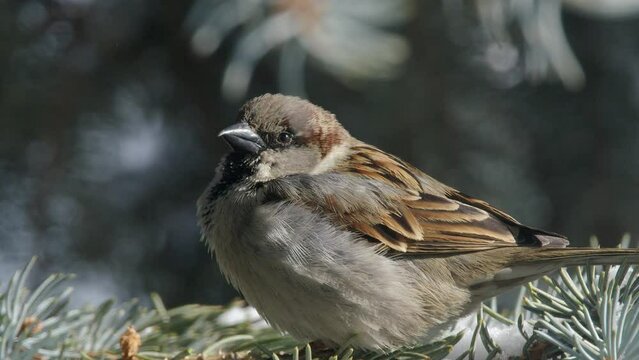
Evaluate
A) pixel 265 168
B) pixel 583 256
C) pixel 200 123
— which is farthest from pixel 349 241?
pixel 200 123

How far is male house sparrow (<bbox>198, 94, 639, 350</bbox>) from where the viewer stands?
7.38 ft

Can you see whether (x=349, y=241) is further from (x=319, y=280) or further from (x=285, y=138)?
(x=285, y=138)

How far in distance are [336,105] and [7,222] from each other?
43.1 inches

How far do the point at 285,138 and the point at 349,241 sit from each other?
0.41 metres

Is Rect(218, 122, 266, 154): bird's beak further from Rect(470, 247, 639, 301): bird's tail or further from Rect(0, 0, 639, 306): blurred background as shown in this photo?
Rect(470, 247, 639, 301): bird's tail

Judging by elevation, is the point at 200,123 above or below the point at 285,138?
above

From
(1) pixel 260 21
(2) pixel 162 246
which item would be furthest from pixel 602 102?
(2) pixel 162 246

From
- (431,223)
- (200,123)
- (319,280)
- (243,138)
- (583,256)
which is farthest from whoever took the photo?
(200,123)

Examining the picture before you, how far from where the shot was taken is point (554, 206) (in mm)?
3266

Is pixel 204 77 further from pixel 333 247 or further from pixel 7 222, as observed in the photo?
pixel 333 247

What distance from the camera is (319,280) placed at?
7.39 feet

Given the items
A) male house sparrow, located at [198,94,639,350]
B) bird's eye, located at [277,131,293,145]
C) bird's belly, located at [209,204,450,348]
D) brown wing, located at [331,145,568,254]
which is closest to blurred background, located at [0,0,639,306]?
bird's eye, located at [277,131,293,145]

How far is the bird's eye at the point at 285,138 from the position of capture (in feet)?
8.57

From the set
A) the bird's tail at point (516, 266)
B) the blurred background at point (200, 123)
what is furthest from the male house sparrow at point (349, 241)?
the blurred background at point (200, 123)
